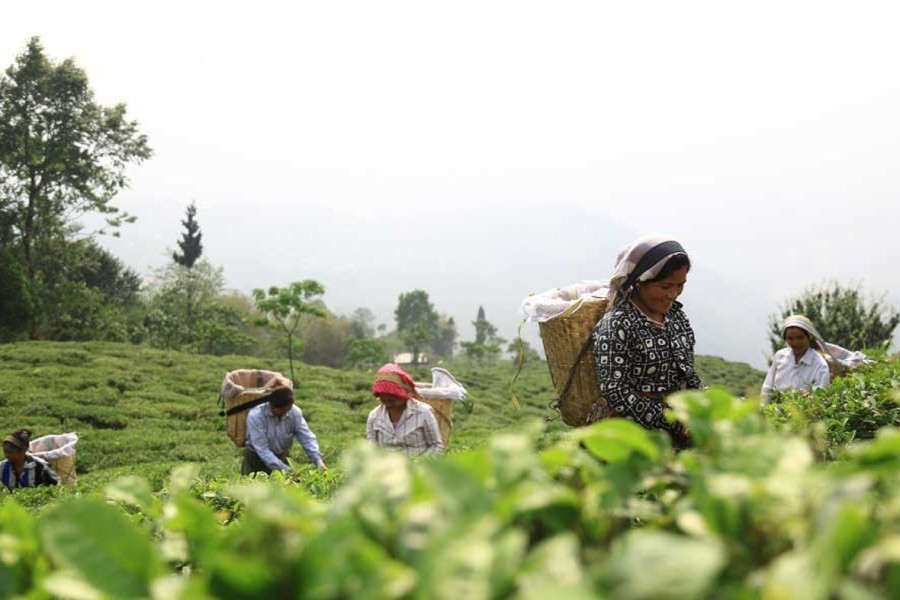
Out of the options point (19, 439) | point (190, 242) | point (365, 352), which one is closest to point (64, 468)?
point (19, 439)

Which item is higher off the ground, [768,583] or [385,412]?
[768,583]

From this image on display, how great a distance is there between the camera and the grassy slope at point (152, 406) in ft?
41.3

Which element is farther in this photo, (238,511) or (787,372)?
(787,372)

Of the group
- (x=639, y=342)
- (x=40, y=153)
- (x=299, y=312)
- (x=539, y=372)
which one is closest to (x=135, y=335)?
(x=40, y=153)

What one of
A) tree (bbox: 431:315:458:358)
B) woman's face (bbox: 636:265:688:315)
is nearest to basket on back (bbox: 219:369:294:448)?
woman's face (bbox: 636:265:688:315)

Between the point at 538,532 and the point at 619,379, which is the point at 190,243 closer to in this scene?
the point at 619,379

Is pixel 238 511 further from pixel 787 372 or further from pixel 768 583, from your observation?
pixel 787 372

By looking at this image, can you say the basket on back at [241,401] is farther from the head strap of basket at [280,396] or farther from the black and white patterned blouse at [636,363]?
the black and white patterned blouse at [636,363]

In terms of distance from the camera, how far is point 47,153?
29.3 m

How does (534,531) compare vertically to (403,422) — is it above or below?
above

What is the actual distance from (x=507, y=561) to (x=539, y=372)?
35.4m

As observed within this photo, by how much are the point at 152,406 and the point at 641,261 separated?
52.5 feet

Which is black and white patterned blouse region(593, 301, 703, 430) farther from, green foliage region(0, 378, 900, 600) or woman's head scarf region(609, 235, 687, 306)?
green foliage region(0, 378, 900, 600)

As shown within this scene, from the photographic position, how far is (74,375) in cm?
1862
